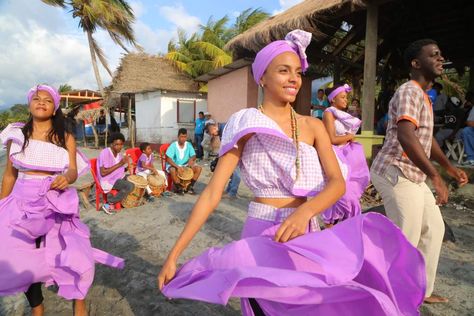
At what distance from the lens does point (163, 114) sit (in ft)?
54.8

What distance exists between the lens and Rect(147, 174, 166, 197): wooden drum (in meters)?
6.81

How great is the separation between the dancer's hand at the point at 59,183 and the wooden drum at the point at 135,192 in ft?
12.2

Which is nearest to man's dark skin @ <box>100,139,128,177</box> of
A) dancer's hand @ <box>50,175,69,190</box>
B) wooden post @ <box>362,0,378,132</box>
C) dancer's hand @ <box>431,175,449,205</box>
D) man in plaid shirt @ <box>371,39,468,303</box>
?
dancer's hand @ <box>50,175,69,190</box>

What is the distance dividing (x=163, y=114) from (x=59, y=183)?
1460 centimetres

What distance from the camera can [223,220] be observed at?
17.5ft

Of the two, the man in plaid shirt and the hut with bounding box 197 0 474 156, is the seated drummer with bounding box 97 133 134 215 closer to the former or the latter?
the hut with bounding box 197 0 474 156

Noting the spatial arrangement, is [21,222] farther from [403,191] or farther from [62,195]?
[403,191]

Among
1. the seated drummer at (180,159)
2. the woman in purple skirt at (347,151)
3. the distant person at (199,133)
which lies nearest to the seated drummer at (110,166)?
the seated drummer at (180,159)

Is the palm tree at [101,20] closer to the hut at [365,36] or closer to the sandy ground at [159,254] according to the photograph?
the hut at [365,36]

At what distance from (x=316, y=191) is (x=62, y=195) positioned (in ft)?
6.50

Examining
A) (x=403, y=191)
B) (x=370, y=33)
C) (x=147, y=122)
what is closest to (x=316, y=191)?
(x=403, y=191)

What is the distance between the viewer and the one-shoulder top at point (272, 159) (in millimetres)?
1495

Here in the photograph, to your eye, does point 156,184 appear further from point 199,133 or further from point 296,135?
point 199,133

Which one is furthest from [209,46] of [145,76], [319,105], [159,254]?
[159,254]
